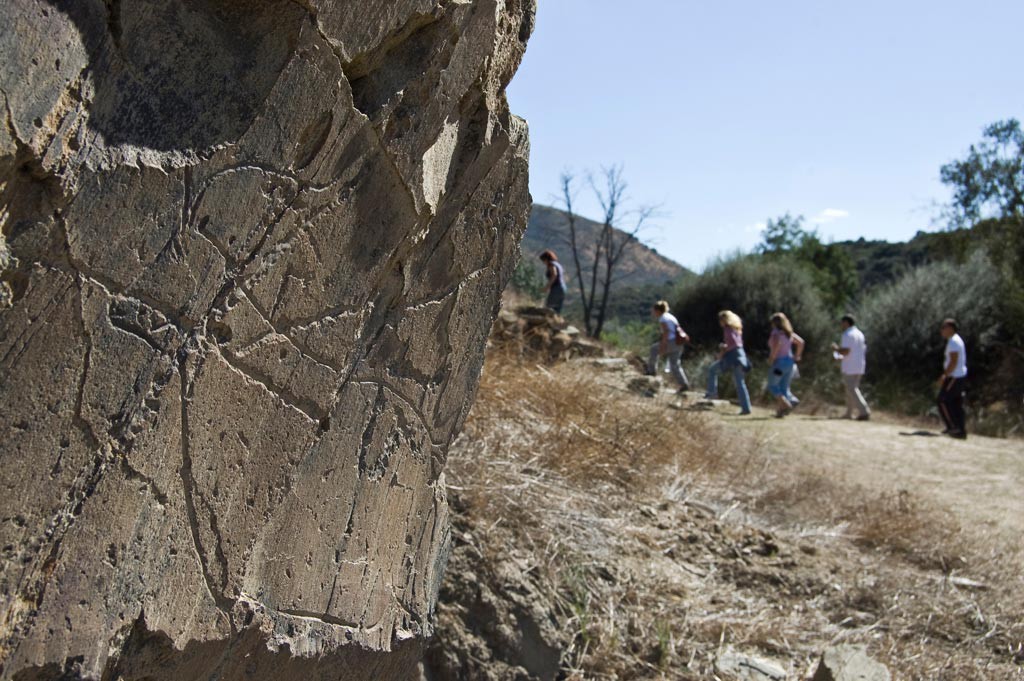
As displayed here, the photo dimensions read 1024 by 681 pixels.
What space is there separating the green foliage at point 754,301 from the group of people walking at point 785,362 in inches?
248

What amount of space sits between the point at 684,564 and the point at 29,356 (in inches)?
144

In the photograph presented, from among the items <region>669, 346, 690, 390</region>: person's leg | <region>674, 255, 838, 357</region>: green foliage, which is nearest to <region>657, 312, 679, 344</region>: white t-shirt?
<region>669, 346, 690, 390</region>: person's leg

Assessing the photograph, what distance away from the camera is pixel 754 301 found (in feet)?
61.6

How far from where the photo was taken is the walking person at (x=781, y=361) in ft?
35.2

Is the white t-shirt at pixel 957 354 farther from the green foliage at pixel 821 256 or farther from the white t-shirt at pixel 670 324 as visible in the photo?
the green foliage at pixel 821 256

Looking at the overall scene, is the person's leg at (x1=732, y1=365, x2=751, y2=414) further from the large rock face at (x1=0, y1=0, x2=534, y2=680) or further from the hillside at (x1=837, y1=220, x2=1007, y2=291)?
the hillside at (x1=837, y1=220, x2=1007, y2=291)

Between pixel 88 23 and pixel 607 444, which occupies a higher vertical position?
pixel 88 23

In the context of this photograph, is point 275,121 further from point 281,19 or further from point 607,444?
point 607,444

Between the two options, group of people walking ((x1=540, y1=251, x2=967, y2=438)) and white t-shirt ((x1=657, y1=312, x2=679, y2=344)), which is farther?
white t-shirt ((x1=657, y1=312, x2=679, y2=344))

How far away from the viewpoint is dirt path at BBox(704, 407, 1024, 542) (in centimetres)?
680

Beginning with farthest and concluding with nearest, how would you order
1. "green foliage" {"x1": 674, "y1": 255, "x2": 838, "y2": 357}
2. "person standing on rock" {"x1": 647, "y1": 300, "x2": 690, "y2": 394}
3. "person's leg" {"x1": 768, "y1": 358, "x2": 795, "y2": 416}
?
"green foliage" {"x1": 674, "y1": 255, "x2": 838, "y2": 357}
"person standing on rock" {"x1": 647, "y1": 300, "x2": 690, "y2": 394}
"person's leg" {"x1": 768, "y1": 358, "x2": 795, "y2": 416}

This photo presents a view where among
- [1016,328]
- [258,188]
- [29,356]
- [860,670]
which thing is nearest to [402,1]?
[258,188]

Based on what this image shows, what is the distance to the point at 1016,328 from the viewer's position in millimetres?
15445


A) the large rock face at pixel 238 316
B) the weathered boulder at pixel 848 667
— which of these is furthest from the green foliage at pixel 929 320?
the large rock face at pixel 238 316
